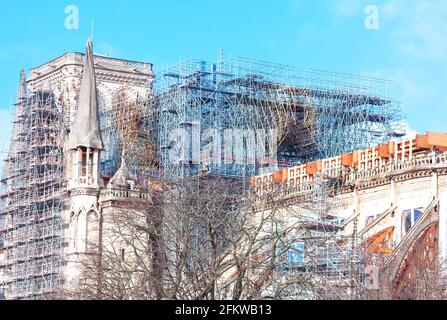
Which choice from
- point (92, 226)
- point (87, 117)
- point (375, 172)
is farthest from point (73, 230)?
point (375, 172)

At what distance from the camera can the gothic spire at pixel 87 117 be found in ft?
257

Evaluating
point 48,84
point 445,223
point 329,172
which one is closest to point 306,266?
point 445,223

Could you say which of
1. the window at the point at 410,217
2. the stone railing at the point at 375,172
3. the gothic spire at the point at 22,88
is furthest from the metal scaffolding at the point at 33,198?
the window at the point at 410,217

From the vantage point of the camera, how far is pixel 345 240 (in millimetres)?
61062

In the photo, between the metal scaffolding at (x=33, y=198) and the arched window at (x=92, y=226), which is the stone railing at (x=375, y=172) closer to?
the arched window at (x=92, y=226)

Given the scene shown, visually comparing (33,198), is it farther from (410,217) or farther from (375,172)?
(410,217)

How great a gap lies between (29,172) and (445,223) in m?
30.1

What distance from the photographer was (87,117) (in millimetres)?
78938

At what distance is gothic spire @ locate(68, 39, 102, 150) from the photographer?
78.4m

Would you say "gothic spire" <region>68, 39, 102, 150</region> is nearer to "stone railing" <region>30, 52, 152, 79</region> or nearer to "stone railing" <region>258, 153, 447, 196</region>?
"stone railing" <region>258, 153, 447, 196</region>

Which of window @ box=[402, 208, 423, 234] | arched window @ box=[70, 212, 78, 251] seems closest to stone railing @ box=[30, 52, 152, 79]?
arched window @ box=[70, 212, 78, 251]

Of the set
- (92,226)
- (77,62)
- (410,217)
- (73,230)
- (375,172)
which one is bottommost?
(410,217)
